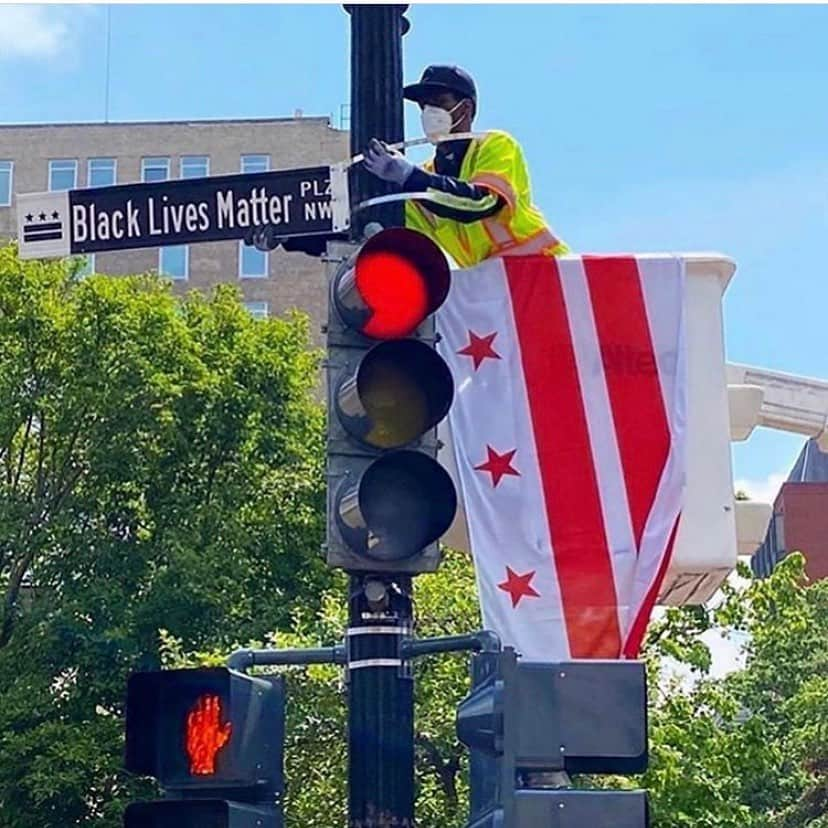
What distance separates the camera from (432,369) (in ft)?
15.9

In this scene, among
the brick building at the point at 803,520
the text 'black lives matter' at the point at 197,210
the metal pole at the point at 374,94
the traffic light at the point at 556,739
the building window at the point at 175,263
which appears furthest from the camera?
the brick building at the point at 803,520

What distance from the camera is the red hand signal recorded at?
5023 mm

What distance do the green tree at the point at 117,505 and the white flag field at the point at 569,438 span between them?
2031 centimetres

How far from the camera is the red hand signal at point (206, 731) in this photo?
16.5 feet

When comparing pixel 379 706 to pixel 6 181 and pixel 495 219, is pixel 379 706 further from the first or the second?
pixel 6 181

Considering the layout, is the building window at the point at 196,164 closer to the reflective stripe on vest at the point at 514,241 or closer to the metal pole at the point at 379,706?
the reflective stripe on vest at the point at 514,241

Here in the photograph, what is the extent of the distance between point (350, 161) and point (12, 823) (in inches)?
885

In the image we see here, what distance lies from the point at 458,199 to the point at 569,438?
0.96 m

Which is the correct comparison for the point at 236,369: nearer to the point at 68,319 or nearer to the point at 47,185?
the point at 68,319

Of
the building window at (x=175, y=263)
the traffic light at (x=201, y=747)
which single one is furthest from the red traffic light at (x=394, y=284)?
the building window at (x=175, y=263)

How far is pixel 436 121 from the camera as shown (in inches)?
242

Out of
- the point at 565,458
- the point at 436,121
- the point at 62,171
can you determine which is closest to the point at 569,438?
the point at 565,458

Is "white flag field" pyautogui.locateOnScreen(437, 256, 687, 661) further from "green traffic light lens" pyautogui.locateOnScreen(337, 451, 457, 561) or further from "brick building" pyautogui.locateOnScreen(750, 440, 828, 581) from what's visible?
"brick building" pyautogui.locateOnScreen(750, 440, 828, 581)

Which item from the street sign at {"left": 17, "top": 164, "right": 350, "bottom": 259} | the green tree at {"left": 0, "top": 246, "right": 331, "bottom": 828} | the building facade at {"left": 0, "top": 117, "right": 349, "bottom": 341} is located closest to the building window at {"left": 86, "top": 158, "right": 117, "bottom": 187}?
the building facade at {"left": 0, "top": 117, "right": 349, "bottom": 341}
